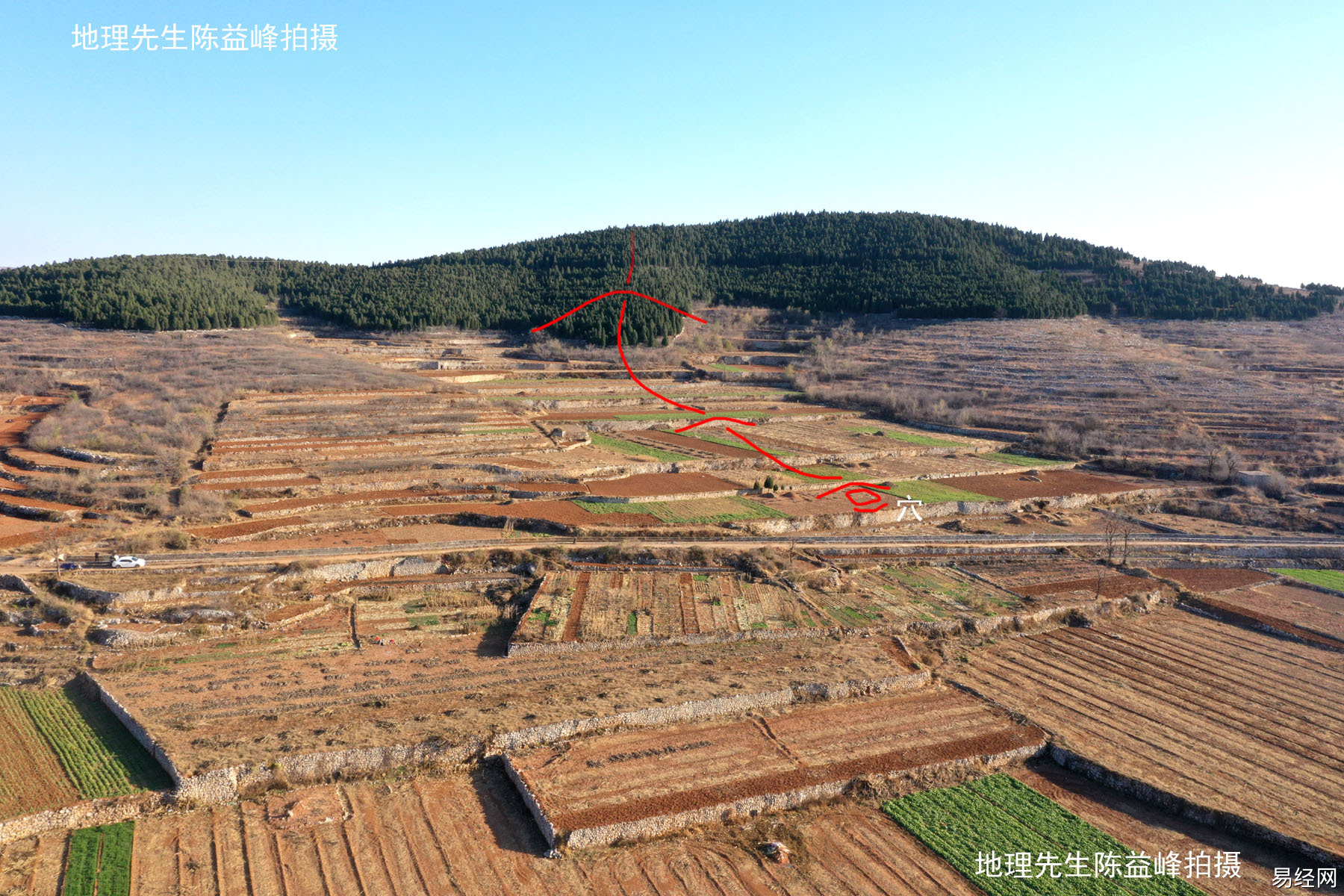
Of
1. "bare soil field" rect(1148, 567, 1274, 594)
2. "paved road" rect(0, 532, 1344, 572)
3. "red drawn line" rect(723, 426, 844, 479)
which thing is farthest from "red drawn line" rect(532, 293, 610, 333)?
"bare soil field" rect(1148, 567, 1274, 594)

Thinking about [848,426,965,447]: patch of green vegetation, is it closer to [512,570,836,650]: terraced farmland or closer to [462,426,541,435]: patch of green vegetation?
[462,426,541,435]: patch of green vegetation

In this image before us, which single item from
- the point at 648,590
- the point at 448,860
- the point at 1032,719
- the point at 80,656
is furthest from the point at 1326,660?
the point at 80,656

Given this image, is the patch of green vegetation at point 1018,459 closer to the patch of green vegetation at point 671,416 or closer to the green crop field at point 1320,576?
the patch of green vegetation at point 671,416

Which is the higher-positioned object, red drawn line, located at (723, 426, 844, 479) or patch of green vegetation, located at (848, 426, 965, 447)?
patch of green vegetation, located at (848, 426, 965, 447)

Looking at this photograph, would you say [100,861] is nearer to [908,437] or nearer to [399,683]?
[399,683]

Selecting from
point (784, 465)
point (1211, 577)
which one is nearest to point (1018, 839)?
point (1211, 577)

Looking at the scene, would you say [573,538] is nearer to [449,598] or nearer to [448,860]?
[449,598]
